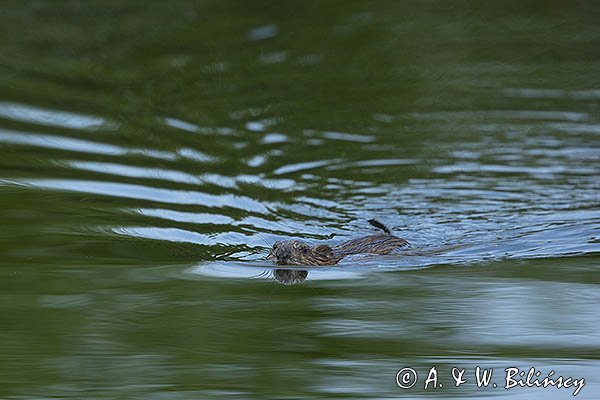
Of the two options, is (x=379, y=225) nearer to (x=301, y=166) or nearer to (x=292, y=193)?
(x=292, y=193)

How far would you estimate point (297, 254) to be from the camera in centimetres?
693

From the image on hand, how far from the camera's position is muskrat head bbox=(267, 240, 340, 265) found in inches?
271

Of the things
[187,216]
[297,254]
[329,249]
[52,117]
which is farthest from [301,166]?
[297,254]

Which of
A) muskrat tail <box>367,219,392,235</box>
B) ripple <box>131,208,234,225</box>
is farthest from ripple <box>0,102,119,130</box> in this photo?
muskrat tail <box>367,219,392,235</box>

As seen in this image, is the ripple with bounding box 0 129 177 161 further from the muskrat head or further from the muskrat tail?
the muskrat head

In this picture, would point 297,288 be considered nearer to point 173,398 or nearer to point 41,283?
point 41,283

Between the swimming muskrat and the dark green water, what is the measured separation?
140 millimetres

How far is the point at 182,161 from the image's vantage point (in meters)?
9.50

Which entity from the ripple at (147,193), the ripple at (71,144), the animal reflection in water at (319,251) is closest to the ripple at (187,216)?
the ripple at (147,193)

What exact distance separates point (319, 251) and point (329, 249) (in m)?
0.12

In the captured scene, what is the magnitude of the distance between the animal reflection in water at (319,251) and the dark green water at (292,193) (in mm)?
114

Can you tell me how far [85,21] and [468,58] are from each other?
4.30 meters

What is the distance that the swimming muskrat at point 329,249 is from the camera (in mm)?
6914

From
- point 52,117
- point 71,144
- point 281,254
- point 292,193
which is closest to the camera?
point 281,254
